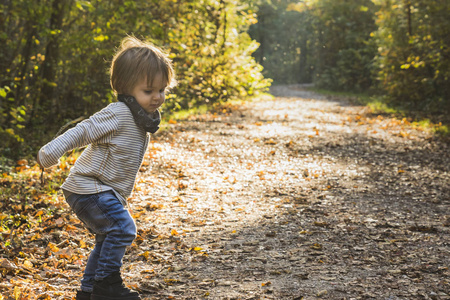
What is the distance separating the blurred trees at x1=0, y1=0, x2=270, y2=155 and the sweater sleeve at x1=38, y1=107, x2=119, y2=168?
3.54 m


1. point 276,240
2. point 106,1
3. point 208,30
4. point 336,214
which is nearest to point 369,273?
point 276,240

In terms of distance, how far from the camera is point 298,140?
1069 centimetres

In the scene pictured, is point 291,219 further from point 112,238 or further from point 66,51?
point 66,51

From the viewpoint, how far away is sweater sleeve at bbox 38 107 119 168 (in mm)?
2479

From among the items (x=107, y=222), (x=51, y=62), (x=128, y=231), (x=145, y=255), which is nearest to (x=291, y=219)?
(x=145, y=255)

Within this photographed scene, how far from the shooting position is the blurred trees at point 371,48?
1427 cm

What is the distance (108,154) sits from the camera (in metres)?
2.77

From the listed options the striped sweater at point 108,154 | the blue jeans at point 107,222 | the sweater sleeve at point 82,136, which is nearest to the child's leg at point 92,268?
the blue jeans at point 107,222

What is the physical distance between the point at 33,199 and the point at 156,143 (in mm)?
4225

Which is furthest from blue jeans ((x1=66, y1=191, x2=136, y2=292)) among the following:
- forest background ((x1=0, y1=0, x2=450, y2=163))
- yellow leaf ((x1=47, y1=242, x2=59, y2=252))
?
forest background ((x1=0, y1=0, x2=450, y2=163))

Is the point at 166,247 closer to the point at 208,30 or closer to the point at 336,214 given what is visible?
the point at 336,214

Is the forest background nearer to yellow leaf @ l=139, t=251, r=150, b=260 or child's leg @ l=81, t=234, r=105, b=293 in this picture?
yellow leaf @ l=139, t=251, r=150, b=260

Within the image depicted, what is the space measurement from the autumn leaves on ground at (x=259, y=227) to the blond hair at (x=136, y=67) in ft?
5.27

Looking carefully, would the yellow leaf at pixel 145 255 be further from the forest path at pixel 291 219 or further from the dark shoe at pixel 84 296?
the dark shoe at pixel 84 296
